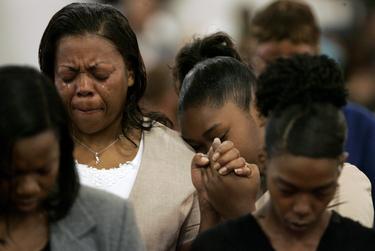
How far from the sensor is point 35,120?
2748 mm

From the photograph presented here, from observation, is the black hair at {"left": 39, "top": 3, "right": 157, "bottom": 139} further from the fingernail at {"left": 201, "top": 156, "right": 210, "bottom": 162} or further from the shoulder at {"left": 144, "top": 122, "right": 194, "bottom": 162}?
the fingernail at {"left": 201, "top": 156, "right": 210, "bottom": 162}

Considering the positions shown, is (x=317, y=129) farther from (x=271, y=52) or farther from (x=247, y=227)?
(x=271, y=52)

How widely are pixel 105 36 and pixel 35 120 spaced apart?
0.80 meters

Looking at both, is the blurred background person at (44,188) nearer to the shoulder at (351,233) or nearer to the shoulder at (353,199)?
the shoulder at (351,233)

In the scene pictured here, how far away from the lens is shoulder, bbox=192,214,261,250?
290 centimetres

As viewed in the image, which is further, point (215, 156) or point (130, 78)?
point (130, 78)

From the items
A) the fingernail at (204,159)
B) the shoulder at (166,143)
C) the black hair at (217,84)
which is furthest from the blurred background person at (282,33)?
the fingernail at (204,159)

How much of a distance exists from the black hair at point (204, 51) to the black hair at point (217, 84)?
118mm

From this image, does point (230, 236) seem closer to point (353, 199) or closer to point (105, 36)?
point (353, 199)

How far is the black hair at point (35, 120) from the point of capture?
272cm

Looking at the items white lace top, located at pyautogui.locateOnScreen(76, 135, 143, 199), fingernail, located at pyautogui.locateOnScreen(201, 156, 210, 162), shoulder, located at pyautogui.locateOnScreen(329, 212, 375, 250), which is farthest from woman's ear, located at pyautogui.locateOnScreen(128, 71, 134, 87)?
shoulder, located at pyautogui.locateOnScreen(329, 212, 375, 250)

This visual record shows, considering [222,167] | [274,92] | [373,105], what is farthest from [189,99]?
[373,105]

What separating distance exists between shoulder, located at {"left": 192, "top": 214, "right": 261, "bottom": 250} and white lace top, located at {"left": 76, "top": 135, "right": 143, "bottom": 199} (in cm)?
57

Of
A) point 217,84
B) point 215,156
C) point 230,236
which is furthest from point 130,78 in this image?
point 230,236
